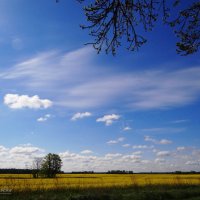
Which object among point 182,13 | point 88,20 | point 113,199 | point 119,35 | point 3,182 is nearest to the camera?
point 88,20

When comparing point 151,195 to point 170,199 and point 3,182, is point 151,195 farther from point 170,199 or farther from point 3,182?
point 3,182

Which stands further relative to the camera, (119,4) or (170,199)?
(170,199)

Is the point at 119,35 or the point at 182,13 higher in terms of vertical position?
the point at 182,13

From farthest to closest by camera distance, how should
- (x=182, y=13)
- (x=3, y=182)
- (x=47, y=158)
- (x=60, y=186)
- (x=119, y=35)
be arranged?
(x=47, y=158), (x=60, y=186), (x=3, y=182), (x=182, y=13), (x=119, y=35)

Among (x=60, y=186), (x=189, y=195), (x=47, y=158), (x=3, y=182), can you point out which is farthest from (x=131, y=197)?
(x=47, y=158)

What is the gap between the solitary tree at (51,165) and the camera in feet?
303

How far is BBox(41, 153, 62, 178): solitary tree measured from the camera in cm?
9237

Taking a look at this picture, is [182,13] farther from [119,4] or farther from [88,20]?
[88,20]

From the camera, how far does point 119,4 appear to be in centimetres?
827

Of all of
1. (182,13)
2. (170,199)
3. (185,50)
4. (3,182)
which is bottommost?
(170,199)

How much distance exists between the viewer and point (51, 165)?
9400 cm

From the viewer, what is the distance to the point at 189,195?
21938 millimetres

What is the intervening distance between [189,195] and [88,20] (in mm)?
16651

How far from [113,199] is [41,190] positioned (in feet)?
16.1
